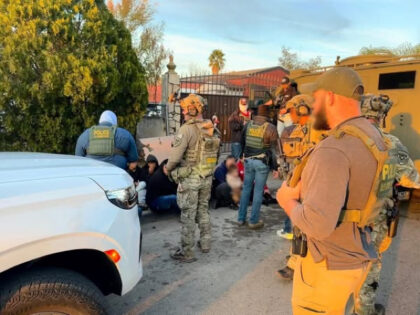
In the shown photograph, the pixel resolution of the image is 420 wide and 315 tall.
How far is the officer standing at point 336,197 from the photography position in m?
1.58

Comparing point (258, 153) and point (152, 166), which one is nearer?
point (258, 153)

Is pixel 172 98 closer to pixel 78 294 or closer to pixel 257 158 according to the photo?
pixel 257 158

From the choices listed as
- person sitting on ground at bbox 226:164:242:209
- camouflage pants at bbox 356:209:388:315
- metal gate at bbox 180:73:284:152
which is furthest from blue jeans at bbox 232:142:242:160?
metal gate at bbox 180:73:284:152

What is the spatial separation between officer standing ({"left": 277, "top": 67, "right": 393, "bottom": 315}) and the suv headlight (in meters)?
1.01

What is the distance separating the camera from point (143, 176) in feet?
18.5

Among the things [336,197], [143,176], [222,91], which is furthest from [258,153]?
[222,91]

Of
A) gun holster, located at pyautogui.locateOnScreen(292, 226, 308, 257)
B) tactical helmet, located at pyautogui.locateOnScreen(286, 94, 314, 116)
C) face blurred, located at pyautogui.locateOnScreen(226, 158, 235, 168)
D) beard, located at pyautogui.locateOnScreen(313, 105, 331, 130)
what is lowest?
face blurred, located at pyautogui.locateOnScreen(226, 158, 235, 168)

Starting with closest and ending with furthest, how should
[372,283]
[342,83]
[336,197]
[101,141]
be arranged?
[336,197] → [342,83] → [372,283] → [101,141]

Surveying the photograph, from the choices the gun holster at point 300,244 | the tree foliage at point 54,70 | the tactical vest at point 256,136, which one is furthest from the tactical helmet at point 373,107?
the tree foliage at point 54,70

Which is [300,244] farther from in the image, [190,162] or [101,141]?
[101,141]

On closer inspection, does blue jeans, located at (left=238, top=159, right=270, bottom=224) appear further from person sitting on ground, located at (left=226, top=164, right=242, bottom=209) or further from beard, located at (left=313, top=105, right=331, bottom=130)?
beard, located at (left=313, top=105, right=331, bottom=130)

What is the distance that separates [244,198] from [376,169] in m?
3.48

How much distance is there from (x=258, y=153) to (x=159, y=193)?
170 centimetres

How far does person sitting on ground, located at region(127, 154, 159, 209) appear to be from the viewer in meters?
5.41
